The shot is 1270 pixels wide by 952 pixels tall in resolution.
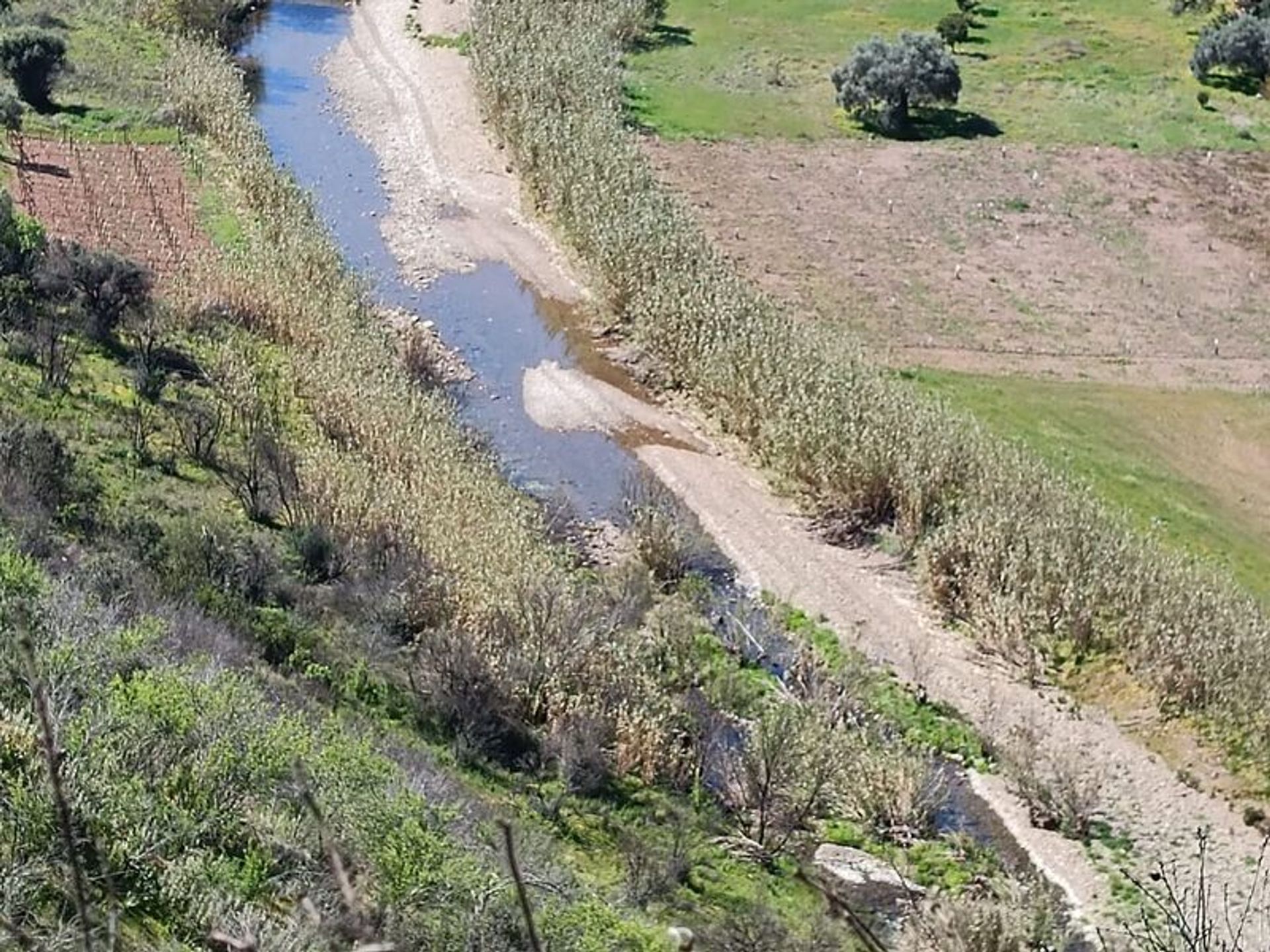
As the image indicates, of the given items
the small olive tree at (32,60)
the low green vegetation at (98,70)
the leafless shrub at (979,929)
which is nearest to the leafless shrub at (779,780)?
the leafless shrub at (979,929)

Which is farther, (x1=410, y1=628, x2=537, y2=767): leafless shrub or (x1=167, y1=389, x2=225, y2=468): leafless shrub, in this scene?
(x1=167, y1=389, x2=225, y2=468): leafless shrub

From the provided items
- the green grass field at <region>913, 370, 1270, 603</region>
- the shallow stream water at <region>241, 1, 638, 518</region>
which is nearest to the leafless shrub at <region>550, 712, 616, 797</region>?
the shallow stream water at <region>241, 1, 638, 518</region>

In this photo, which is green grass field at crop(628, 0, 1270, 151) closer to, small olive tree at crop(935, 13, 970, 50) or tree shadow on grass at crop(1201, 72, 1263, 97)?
tree shadow on grass at crop(1201, 72, 1263, 97)

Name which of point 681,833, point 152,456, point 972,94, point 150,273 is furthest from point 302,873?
point 972,94

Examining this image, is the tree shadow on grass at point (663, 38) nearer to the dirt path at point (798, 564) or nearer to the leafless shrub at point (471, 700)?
the dirt path at point (798, 564)

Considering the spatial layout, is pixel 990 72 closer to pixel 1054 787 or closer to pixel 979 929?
pixel 1054 787
